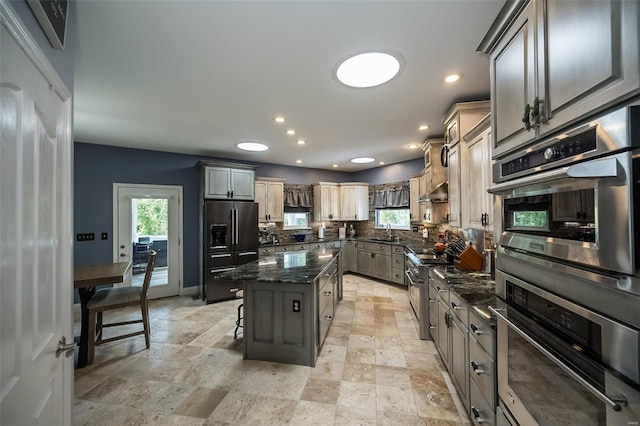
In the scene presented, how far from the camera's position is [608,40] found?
0.72m

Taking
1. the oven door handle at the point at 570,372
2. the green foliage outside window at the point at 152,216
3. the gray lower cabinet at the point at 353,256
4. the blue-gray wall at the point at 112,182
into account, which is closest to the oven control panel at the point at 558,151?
the oven door handle at the point at 570,372

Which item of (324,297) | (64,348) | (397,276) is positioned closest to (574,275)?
(64,348)

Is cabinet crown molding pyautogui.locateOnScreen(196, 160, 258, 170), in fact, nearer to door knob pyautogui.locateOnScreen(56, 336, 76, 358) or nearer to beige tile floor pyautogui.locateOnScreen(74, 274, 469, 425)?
beige tile floor pyautogui.locateOnScreen(74, 274, 469, 425)

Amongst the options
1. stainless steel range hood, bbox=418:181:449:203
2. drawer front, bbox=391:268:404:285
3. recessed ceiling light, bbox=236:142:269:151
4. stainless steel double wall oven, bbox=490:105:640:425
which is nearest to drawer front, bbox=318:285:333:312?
stainless steel double wall oven, bbox=490:105:640:425

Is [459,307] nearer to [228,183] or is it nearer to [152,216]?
[228,183]

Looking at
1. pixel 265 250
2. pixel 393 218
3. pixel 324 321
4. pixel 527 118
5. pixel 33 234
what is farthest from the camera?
pixel 393 218

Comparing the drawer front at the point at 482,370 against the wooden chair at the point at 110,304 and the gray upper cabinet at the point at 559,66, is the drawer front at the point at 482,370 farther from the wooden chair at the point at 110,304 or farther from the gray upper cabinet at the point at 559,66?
the wooden chair at the point at 110,304

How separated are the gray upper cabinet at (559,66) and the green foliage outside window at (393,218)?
16.4ft

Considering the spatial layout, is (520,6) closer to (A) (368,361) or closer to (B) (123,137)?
(A) (368,361)

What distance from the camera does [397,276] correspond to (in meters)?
5.47

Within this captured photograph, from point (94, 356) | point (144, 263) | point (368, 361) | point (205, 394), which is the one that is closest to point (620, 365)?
point (368, 361)

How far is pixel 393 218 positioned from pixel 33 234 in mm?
6273

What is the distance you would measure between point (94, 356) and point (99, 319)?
49 centimetres

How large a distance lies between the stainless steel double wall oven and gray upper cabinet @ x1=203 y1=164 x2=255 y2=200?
4.47m
